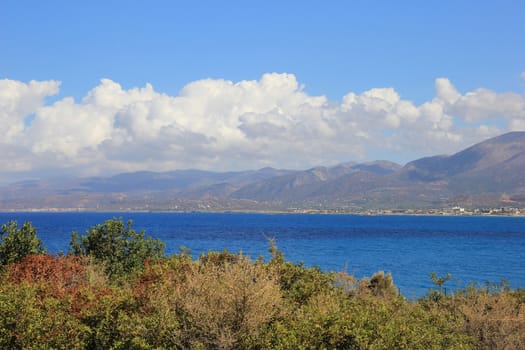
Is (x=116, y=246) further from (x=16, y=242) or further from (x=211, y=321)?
(x=211, y=321)

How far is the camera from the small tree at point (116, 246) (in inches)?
1481

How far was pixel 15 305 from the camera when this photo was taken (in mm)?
15195

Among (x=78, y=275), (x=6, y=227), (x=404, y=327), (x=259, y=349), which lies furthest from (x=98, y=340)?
(x=6, y=227)

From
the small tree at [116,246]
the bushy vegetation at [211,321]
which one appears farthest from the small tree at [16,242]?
the bushy vegetation at [211,321]

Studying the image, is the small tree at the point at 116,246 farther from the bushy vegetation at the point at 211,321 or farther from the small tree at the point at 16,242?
the bushy vegetation at the point at 211,321

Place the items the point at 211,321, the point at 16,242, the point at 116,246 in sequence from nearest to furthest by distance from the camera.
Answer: the point at 211,321
the point at 16,242
the point at 116,246

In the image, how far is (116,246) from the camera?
125ft

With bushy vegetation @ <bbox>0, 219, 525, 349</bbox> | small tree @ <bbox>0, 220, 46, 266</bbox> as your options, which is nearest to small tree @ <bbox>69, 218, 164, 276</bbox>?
small tree @ <bbox>0, 220, 46, 266</bbox>

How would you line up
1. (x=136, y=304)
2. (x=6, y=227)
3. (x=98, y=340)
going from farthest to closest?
1. (x=6, y=227)
2. (x=136, y=304)
3. (x=98, y=340)

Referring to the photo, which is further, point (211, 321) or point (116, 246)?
point (116, 246)

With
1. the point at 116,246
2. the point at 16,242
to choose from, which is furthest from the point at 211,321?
the point at 116,246

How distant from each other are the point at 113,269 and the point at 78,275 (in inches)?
359

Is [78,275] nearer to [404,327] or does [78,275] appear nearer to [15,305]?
[15,305]

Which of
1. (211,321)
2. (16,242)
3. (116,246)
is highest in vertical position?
(16,242)
